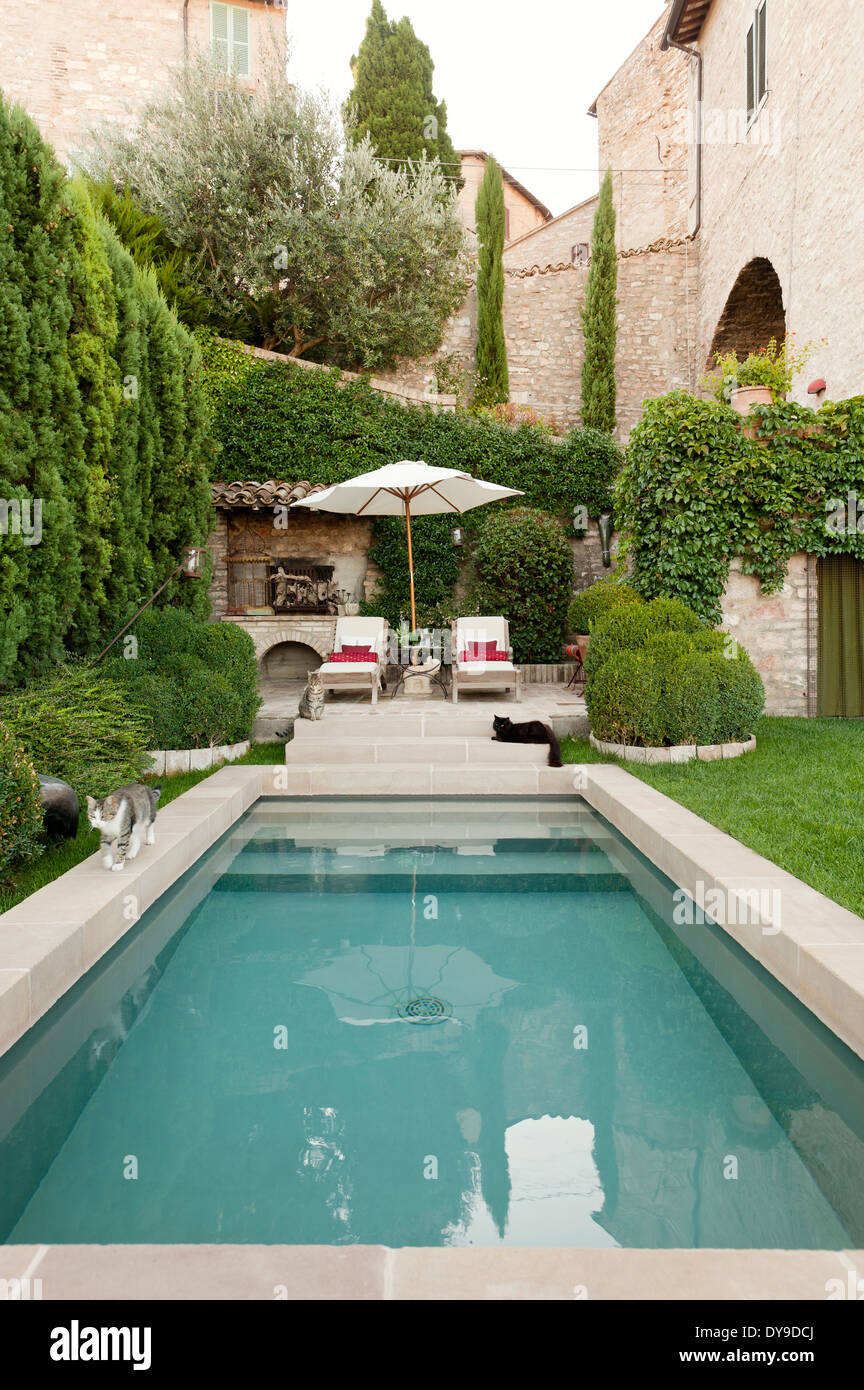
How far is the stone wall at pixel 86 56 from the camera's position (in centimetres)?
1909

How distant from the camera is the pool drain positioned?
140 inches

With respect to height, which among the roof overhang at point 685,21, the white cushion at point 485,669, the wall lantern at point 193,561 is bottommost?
the white cushion at point 485,669

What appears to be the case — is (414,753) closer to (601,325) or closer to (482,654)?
(482,654)

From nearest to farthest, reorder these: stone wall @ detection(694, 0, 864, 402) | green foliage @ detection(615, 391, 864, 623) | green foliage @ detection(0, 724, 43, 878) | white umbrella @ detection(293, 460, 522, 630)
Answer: green foliage @ detection(0, 724, 43, 878)
white umbrella @ detection(293, 460, 522, 630)
green foliage @ detection(615, 391, 864, 623)
stone wall @ detection(694, 0, 864, 402)

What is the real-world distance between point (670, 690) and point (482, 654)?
3.08 meters

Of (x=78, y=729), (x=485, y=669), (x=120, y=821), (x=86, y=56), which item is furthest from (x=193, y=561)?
(x=86, y=56)

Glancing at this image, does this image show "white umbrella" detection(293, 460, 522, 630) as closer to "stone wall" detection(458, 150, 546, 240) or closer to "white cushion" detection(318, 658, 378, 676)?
"white cushion" detection(318, 658, 378, 676)

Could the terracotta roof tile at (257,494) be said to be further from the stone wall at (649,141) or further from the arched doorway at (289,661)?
the stone wall at (649,141)

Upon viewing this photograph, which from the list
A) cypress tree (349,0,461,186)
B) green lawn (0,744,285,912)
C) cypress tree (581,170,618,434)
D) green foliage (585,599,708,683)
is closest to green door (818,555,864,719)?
green foliage (585,599,708,683)

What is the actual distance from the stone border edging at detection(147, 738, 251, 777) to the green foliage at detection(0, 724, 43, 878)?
105 inches

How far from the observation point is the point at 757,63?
14328 mm

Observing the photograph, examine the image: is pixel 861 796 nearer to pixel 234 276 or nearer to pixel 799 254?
pixel 799 254

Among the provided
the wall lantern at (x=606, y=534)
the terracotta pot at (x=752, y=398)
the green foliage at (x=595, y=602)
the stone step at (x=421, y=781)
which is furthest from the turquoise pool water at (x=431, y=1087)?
the wall lantern at (x=606, y=534)

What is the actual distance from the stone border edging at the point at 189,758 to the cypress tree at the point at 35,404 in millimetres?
1300
